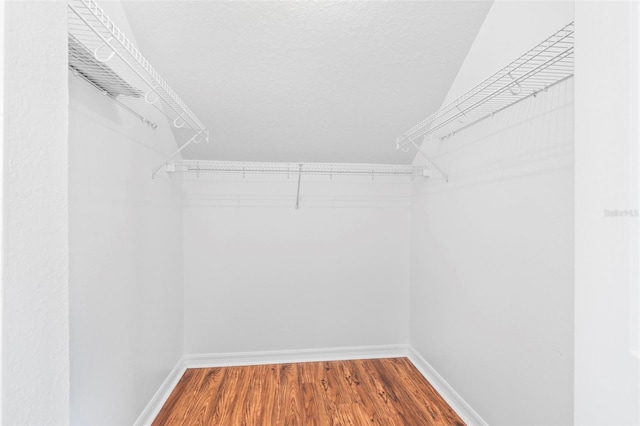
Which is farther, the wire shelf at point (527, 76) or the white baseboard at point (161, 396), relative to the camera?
the white baseboard at point (161, 396)

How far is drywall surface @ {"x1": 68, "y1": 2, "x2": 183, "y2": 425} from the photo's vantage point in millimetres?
1202

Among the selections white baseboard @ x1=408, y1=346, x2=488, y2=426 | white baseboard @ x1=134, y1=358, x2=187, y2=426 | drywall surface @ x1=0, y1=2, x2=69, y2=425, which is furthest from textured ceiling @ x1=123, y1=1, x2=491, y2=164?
white baseboard @ x1=408, y1=346, x2=488, y2=426

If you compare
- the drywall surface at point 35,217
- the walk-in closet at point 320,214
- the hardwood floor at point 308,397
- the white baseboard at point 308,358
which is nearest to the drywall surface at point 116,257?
the walk-in closet at point 320,214

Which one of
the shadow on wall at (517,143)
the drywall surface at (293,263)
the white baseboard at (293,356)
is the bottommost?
the white baseboard at (293,356)

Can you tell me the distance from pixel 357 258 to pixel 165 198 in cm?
158

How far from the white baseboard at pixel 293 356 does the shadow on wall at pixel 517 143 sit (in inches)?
59.3

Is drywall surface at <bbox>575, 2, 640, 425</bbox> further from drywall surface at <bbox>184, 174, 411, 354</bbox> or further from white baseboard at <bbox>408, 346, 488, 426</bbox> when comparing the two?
drywall surface at <bbox>184, 174, 411, 354</bbox>

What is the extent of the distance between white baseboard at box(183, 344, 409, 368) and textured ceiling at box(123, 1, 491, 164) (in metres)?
1.69

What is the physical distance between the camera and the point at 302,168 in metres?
2.47

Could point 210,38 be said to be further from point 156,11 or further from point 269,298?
point 269,298

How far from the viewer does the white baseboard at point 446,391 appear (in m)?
1.77

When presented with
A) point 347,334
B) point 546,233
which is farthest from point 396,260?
point 546,233

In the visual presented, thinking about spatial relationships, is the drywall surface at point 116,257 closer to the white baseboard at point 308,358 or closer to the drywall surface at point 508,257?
the white baseboard at point 308,358

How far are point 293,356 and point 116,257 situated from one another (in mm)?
1645
